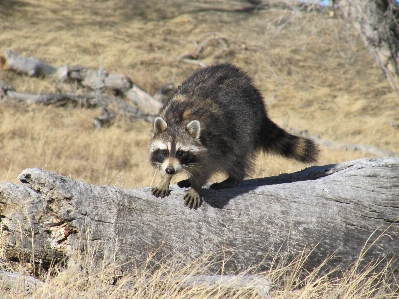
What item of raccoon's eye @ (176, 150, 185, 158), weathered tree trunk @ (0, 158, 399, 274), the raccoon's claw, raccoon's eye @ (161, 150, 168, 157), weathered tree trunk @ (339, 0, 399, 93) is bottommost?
the raccoon's claw

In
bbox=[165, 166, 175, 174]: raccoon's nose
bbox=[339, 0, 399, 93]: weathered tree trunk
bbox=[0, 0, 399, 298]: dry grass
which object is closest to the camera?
bbox=[0, 0, 399, 298]: dry grass

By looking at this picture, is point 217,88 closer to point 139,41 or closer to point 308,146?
point 308,146

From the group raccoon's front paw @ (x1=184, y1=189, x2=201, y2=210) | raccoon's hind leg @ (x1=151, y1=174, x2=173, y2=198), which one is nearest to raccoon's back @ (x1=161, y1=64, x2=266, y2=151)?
raccoon's hind leg @ (x1=151, y1=174, x2=173, y2=198)

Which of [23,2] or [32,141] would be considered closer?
[32,141]

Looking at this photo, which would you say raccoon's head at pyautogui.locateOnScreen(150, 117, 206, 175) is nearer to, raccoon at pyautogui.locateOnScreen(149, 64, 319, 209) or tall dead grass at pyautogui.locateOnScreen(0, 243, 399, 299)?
raccoon at pyautogui.locateOnScreen(149, 64, 319, 209)

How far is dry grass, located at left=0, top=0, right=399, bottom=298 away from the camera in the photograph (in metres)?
4.17

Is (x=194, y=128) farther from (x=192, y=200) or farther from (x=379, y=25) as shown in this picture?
(x=379, y=25)

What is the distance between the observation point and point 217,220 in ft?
13.4

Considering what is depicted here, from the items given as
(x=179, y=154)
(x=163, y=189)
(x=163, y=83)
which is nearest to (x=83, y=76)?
(x=163, y=83)

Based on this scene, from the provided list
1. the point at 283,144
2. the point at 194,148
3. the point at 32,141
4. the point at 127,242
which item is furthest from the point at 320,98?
the point at 127,242

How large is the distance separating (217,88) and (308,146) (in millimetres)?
1269

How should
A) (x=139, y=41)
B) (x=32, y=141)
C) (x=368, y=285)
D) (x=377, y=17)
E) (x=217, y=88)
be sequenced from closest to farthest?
(x=368, y=285)
(x=217, y=88)
(x=377, y=17)
(x=32, y=141)
(x=139, y=41)

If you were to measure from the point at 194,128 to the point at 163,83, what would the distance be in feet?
36.7

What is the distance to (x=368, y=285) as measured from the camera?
404cm
